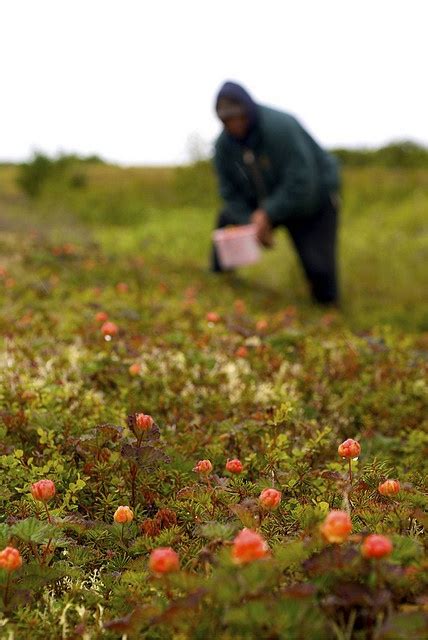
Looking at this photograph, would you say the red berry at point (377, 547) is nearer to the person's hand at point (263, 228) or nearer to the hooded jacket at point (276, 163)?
the hooded jacket at point (276, 163)

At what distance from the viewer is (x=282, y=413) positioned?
9.09ft

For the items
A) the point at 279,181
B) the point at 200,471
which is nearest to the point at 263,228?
the point at 279,181

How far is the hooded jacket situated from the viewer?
770 centimetres

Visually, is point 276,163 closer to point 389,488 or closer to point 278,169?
point 278,169

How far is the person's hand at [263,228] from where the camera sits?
7.88 meters

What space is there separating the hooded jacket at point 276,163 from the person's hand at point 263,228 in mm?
61

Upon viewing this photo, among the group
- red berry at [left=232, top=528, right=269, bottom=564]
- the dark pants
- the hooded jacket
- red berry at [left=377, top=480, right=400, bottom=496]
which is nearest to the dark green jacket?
the hooded jacket

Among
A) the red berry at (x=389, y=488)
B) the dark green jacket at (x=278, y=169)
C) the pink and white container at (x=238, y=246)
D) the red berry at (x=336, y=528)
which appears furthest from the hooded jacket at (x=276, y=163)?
the red berry at (x=336, y=528)

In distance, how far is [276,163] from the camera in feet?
26.0

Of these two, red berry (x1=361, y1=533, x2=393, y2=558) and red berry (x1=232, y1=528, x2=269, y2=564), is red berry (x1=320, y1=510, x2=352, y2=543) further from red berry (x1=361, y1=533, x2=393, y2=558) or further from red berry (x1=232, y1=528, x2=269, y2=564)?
red berry (x1=232, y1=528, x2=269, y2=564)

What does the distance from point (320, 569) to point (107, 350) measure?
2.53 m

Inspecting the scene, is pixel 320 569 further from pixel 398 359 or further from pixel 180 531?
pixel 398 359

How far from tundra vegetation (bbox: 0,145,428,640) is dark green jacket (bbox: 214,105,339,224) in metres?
1.21

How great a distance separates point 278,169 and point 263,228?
69 centimetres
